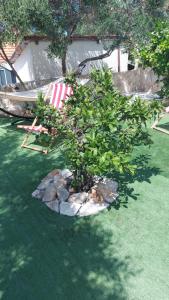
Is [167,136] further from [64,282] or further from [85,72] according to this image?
[85,72]

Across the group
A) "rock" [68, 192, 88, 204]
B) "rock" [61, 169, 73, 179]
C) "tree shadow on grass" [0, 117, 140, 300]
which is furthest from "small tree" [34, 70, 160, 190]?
"tree shadow on grass" [0, 117, 140, 300]

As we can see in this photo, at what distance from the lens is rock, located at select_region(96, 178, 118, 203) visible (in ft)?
17.4

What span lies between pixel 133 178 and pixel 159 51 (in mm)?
3502

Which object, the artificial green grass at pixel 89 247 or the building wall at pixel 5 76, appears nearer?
the artificial green grass at pixel 89 247

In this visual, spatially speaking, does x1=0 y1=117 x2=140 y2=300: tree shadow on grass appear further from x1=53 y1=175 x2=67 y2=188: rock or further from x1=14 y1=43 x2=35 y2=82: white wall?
x1=14 y1=43 x2=35 y2=82: white wall

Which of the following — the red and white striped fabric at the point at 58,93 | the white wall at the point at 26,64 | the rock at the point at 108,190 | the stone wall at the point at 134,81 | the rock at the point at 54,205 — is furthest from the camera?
the white wall at the point at 26,64

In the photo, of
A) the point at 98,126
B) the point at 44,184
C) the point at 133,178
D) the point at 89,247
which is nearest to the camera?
the point at 89,247

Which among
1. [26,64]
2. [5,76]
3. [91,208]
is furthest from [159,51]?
[5,76]

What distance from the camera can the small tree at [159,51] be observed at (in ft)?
24.1

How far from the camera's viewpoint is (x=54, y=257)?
4109mm

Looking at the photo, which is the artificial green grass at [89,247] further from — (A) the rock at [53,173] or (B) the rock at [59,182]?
(B) the rock at [59,182]

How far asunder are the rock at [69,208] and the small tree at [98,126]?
1.43ft

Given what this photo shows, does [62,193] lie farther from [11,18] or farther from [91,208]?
[11,18]

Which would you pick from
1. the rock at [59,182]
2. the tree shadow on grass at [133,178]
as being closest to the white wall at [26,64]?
the tree shadow on grass at [133,178]
